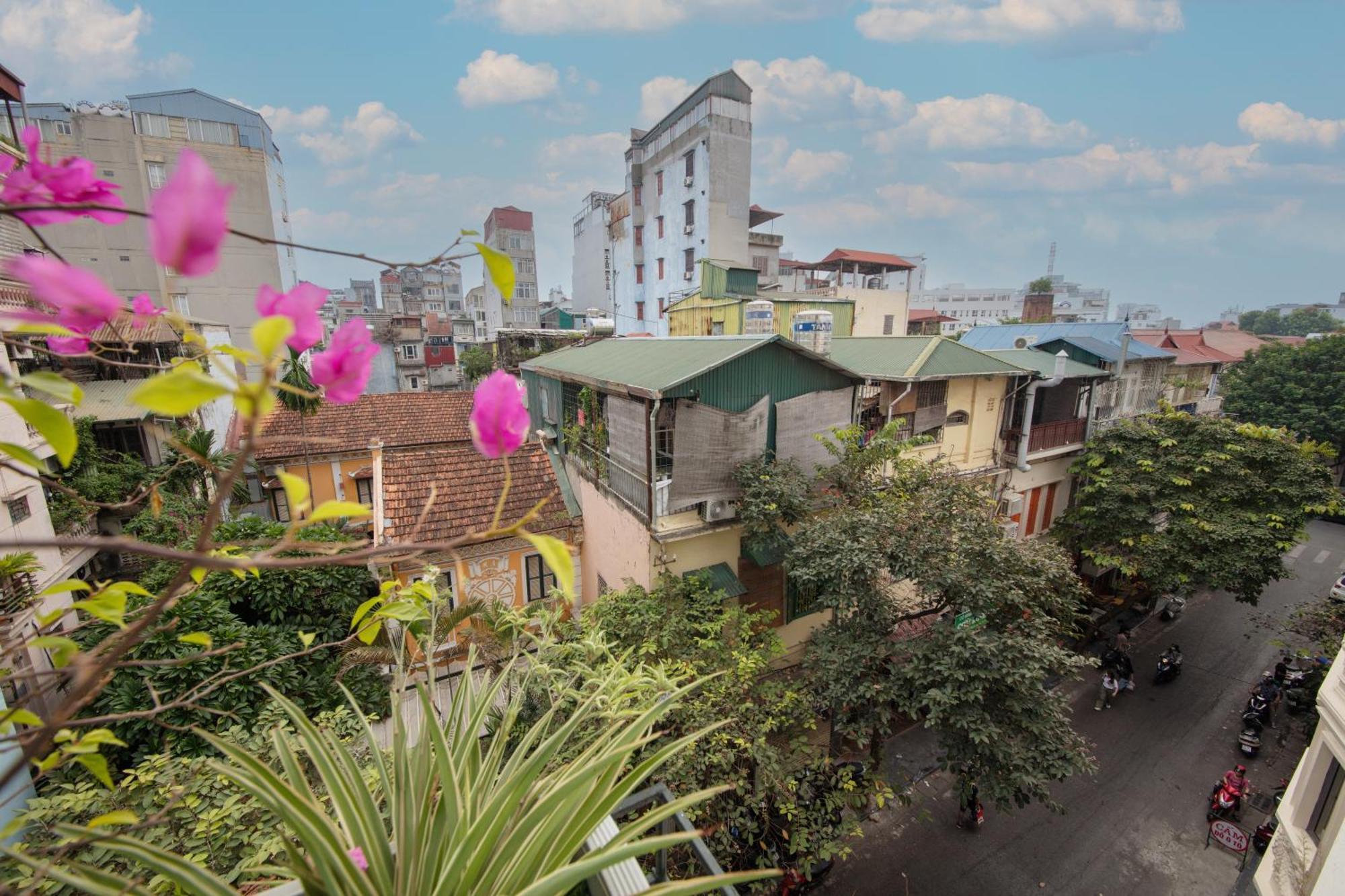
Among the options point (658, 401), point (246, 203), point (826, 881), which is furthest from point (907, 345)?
point (246, 203)

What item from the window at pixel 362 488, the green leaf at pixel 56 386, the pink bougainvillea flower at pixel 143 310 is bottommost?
the window at pixel 362 488

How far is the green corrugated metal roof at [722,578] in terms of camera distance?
830cm

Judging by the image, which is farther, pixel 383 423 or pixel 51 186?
pixel 383 423

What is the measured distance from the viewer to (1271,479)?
11.5 m

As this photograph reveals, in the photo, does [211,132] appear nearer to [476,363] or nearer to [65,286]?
[476,363]

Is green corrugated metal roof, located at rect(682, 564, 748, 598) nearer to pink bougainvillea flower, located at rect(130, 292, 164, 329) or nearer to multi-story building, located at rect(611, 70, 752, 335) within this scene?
pink bougainvillea flower, located at rect(130, 292, 164, 329)

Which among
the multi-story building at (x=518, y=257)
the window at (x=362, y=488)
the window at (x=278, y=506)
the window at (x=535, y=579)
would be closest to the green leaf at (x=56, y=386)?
the window at (x=535, y=579)

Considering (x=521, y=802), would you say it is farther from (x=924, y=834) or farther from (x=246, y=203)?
(x=246, y=203)

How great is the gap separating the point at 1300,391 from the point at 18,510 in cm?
3787

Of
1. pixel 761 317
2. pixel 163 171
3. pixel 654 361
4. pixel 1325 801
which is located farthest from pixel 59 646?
pixel 163 171

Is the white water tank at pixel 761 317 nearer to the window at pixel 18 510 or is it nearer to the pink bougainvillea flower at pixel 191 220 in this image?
the pink bougainvillea flower at pixel 191 220

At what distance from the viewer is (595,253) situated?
1425 inches

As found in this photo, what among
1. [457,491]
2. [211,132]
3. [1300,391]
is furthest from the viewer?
[211,132]

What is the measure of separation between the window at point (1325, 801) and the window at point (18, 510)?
18.9 metres
